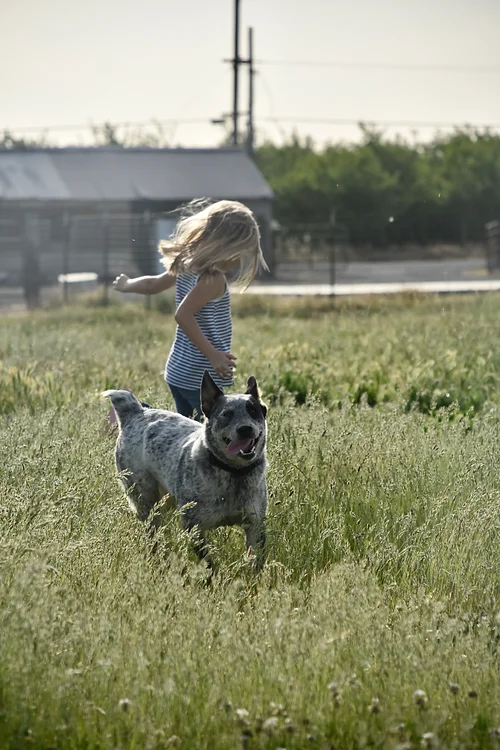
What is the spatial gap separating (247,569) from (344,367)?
243 inches

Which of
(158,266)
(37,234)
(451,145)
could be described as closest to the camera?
(158,266)

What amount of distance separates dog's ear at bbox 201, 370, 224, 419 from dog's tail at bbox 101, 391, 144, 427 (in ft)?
2.95

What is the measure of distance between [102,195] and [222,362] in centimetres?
3551

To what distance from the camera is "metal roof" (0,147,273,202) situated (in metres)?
40.0

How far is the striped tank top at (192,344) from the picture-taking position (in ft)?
21.1

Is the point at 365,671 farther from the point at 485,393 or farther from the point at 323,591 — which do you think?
the point at 485,393

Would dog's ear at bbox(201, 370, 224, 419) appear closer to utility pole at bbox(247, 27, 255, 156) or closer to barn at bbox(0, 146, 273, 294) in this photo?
barn at bbox(0, 146, 273, 294)

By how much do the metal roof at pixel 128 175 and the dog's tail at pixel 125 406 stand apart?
113 ft

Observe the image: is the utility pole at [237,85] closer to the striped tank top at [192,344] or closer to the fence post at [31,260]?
the fence post at [31,260]

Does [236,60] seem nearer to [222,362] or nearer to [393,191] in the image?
[393,191]

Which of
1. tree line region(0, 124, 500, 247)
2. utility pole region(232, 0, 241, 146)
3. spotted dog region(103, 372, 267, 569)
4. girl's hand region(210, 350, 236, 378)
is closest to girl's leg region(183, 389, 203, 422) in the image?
girl's hand region(210, 350, 236, 378)

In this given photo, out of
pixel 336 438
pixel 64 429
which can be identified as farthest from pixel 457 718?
pixel 64 429

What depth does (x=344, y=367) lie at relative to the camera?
10.9 metres

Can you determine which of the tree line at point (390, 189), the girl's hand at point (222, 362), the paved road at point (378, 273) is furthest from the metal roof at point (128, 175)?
the girl's hand at point (222, 362)
